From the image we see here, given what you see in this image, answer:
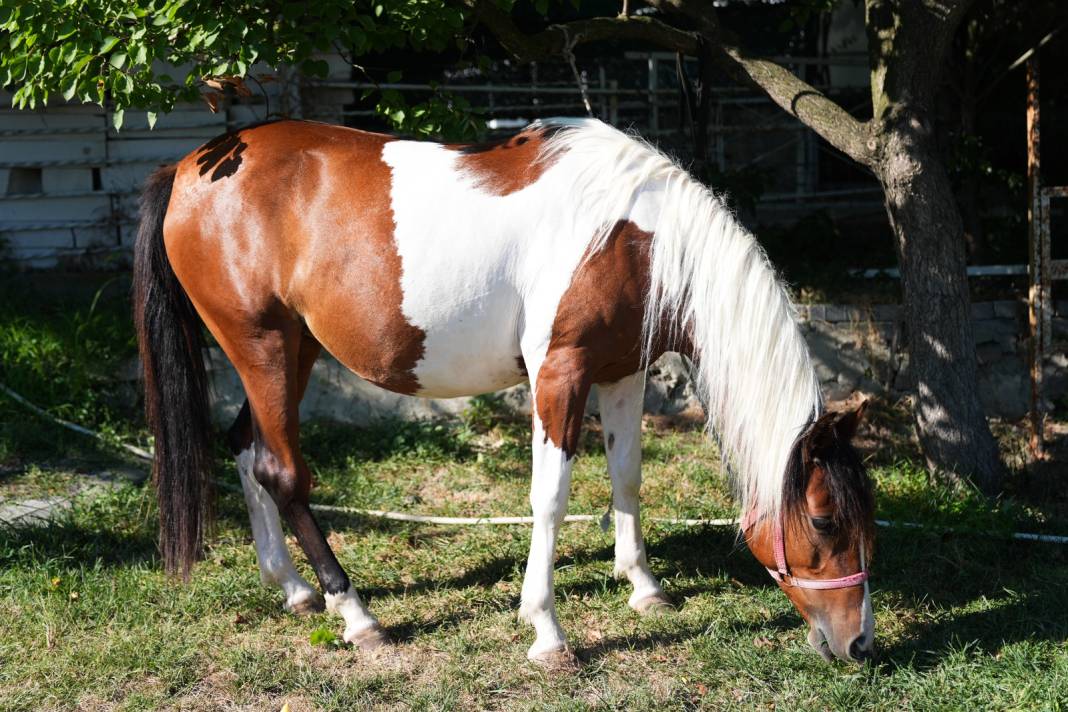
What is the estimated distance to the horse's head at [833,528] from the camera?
3146 mm

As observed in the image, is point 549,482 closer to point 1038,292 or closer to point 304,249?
point 304,249

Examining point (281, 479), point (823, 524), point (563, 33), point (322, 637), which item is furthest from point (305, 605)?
point (563, 33)

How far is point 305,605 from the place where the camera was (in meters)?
3.83

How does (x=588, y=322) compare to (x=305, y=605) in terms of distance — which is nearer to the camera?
(x=588, y=322)

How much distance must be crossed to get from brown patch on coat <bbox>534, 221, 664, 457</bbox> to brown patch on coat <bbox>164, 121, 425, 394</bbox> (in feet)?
1.68

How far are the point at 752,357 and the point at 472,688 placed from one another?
144 cm

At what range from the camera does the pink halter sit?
3172mm

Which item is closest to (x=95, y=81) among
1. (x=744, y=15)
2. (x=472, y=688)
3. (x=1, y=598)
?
(x=1, y=598)

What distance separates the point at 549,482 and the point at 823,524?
36.2 inches

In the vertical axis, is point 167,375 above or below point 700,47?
below

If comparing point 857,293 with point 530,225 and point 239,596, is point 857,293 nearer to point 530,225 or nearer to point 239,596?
point 530,225

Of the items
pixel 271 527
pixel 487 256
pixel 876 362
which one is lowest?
pixel 271 527

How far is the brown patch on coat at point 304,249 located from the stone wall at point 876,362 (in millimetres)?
2263

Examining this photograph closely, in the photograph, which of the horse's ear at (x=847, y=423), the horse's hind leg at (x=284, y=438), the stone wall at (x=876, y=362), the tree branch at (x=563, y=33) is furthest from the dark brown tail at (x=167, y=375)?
the horse's ear at (x=847, y=423)
